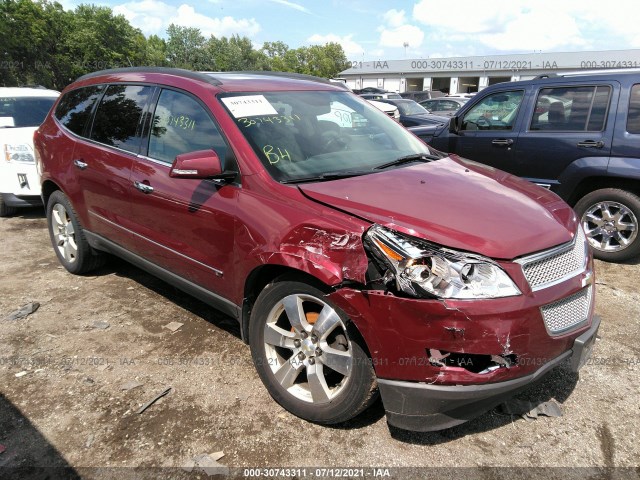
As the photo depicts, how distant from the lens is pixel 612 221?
4750mm

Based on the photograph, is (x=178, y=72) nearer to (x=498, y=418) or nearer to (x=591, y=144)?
(x=498, y=418)

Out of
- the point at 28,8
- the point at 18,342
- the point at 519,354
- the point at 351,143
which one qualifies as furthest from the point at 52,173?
the point at 28,8

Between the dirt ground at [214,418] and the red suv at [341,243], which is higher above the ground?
the red suv at [341,243]

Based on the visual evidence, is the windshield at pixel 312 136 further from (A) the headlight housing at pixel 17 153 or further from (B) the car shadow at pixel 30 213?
(B) the car shadow at pixel 30 213

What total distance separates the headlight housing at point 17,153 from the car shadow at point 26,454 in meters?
4.50

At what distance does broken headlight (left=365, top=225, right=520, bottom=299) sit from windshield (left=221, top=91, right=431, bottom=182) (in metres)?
0.79

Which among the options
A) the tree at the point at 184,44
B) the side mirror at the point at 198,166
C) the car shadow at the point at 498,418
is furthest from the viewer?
the tree at the point at 184,44

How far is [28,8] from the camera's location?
4156cm

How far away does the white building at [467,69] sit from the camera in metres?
49.8

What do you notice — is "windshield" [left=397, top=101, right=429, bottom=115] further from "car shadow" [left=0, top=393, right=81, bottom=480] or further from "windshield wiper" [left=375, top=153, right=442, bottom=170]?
"car shadow" [left=0, top=393, right=81, bottom=480]

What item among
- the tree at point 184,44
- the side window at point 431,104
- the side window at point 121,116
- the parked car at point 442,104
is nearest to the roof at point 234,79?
the side window at point 121,116

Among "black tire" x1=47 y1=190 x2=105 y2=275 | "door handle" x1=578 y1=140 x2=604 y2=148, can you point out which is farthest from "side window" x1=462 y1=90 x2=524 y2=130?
"black tire" x1=47 y1=190 x2=105 y2=275

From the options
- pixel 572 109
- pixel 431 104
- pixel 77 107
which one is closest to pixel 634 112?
pixel 572 109

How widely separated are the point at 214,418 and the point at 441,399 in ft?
4.31
